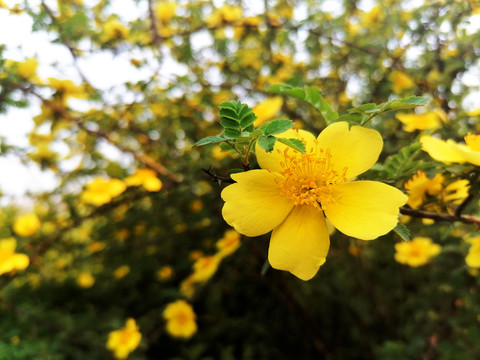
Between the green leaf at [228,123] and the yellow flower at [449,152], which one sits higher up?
the green leaf at [228,123]

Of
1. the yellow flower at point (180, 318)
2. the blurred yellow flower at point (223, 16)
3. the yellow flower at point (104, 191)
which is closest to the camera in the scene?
the yellow flower at point (104, 191)

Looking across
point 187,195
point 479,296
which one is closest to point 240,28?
point 187,195

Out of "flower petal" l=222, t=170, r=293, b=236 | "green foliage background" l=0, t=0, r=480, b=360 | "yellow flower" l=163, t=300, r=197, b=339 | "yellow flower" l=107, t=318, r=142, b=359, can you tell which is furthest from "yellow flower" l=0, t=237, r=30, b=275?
"flower petal" l=222, t=170, r=293, b=236

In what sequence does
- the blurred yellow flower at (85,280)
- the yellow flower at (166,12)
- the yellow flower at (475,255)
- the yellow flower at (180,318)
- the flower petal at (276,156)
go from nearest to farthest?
1. the flower petal at (276,156)
2. the yellow flower at (475,255)
3. the yellow flower at (180,318)
4. the yellow flower at (166,12)
5. the blurred yellow flower at (85,280)

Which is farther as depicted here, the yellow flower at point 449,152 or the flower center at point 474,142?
the flower center at point 474,142

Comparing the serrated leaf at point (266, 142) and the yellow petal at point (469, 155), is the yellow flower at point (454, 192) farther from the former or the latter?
the serrated leaf at point (266, 142)

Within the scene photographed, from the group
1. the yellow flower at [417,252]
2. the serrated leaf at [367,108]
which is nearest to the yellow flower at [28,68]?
the serrated leaf at [367,108]

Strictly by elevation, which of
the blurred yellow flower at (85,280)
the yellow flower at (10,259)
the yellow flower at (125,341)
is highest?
the yellow flower at (10,259)

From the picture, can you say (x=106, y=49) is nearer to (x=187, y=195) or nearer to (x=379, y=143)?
(x=187, y=195)
